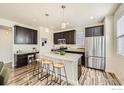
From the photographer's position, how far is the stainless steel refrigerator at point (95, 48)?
444 centimetres

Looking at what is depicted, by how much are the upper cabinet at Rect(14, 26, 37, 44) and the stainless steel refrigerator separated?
3.58 m

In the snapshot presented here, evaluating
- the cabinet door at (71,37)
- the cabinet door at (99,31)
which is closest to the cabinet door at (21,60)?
the cabinet door at (71,37)

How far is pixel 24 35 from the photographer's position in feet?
18.5

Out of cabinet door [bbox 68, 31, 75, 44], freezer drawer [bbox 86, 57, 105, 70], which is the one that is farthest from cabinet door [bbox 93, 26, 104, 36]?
cabinet door [bbox 68, 31, 75, 44]

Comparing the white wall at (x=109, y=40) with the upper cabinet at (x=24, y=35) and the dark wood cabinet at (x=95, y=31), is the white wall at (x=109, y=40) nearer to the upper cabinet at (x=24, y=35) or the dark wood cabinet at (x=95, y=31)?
the dark wood cabinet at (x=95, y=31)

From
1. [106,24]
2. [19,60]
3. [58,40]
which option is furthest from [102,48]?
[19,60]

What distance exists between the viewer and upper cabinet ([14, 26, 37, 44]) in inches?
203

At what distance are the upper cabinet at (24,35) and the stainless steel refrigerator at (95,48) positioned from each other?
11.8 ft

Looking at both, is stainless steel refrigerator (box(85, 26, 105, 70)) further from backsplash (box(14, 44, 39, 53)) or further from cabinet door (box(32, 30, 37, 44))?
backsplash (box(14, 44, 39, 53))

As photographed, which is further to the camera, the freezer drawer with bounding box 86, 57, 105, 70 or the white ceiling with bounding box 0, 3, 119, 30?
the freezer drawer with bounding box 86, 57, 105, 70

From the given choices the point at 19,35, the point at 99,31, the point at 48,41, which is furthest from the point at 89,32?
the point at 19,35

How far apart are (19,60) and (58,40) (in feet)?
10.8

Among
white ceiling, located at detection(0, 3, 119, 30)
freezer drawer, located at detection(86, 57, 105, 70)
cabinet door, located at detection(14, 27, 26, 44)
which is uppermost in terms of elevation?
white ceiling, located at detection(0, 3, 119, 30)

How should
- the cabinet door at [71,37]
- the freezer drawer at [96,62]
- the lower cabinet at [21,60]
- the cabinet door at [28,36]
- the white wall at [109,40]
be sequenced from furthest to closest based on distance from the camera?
the cabinet door at [71,37] → the cabinet door at [28,36] → the lower cabinet at [21,60] → the freezer drawer at [96,62] → the white wall at [109,40]
